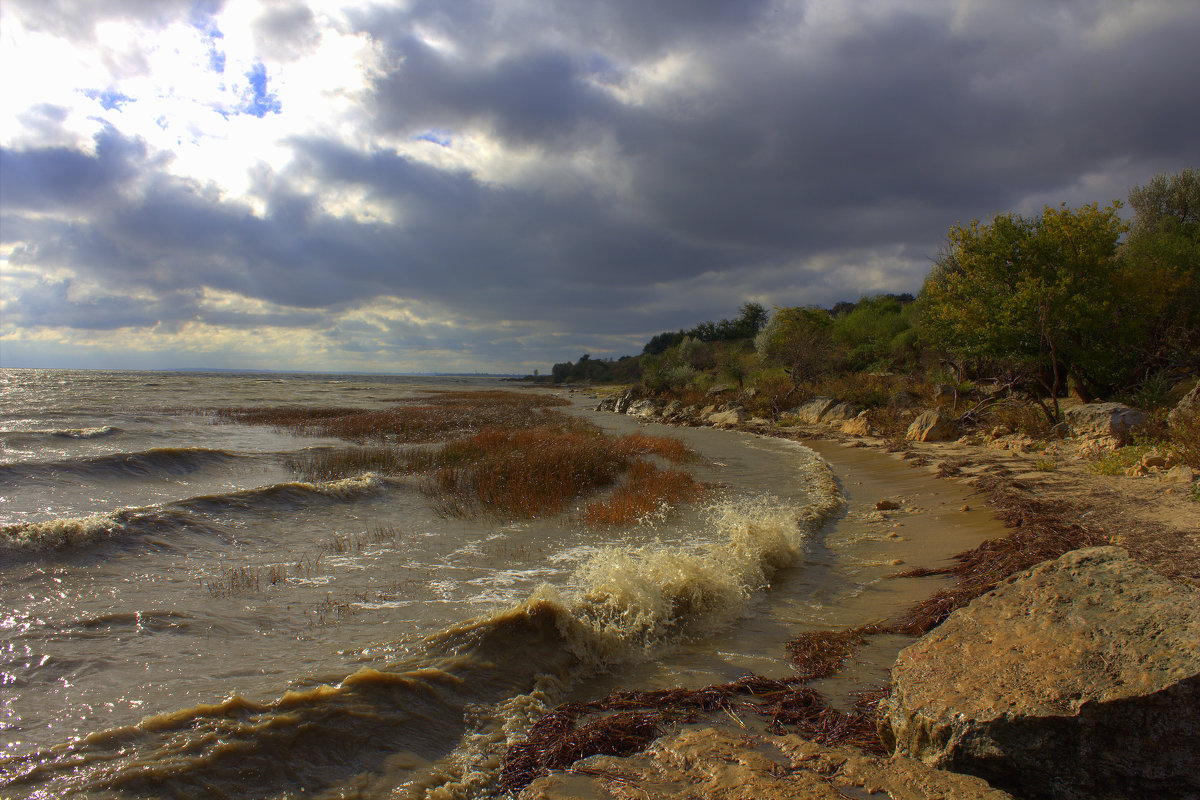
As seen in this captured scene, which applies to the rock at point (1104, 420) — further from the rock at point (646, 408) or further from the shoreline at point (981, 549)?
the rock at point (646, 408)

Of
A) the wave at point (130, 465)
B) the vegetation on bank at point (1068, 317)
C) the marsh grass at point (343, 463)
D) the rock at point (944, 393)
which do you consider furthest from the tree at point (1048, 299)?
the wave at point (130, 465)

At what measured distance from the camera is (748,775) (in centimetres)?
310

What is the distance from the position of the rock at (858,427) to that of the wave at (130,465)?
22379mm

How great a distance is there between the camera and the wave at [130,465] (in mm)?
13164

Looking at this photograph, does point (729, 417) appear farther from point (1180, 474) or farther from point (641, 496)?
point (1180, 474)

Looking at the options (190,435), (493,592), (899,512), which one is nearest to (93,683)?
(493,592)

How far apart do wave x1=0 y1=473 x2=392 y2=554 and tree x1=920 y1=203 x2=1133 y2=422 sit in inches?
727

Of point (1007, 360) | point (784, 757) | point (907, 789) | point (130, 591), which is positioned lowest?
point (130, 591)

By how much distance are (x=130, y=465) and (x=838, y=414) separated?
26136 mm

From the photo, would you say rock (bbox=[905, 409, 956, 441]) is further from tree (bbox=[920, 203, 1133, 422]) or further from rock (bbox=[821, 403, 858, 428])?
rock (bbox=[821, 403, 858, 428])

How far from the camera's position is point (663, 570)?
6.61 m

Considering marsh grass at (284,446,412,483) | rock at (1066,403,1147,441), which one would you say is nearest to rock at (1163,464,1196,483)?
rock at (1066,403,1147,441)

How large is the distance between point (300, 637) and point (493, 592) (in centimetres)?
225

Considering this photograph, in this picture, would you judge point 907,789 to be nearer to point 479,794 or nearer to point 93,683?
point 479,794
